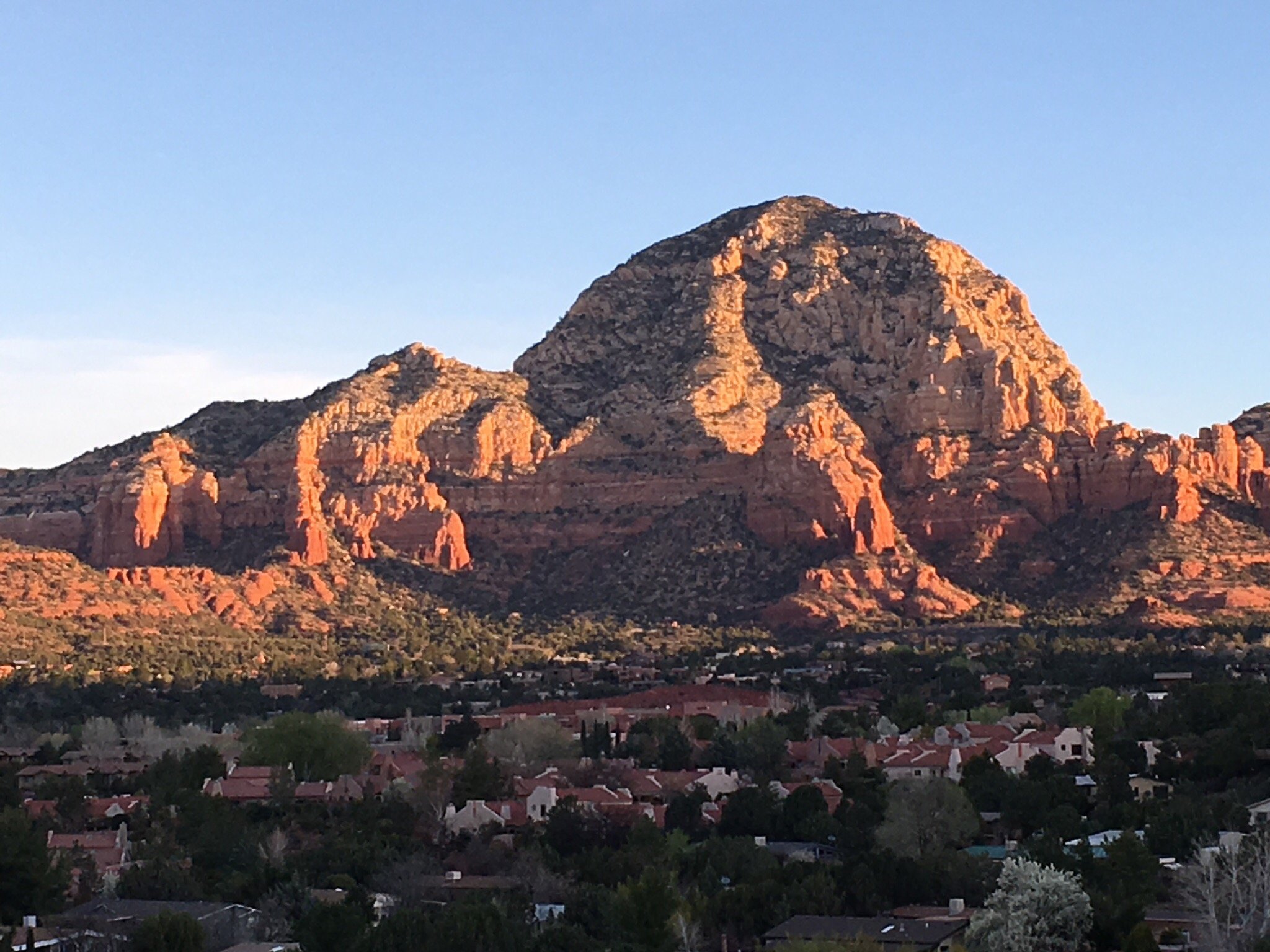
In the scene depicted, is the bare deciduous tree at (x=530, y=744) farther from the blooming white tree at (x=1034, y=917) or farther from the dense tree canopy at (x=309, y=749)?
the blooming white tree at (x=1034, y=917)

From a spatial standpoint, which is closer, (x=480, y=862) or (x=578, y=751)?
(x=480, y=862)

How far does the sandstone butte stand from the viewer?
4887 inches

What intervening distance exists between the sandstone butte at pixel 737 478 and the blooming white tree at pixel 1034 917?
75.8m

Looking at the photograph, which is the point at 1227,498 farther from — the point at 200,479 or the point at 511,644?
the point at 200,479

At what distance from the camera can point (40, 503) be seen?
5354 inches

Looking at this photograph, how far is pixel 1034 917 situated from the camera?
4134 centimetres

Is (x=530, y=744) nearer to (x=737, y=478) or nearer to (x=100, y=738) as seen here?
(x=100, y=738)

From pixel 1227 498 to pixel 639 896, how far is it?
90.4 m

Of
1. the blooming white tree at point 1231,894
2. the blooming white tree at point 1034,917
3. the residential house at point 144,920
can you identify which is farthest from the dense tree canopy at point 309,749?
the blooming white tree at point 1034,917

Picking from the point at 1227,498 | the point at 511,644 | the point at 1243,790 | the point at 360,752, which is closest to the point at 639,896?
the point at 1243,790

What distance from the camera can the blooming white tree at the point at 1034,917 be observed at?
41125 mm

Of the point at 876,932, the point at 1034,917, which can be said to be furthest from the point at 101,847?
the point at 1034,917

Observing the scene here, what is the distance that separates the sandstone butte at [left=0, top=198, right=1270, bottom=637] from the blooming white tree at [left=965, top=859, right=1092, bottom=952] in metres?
75.8

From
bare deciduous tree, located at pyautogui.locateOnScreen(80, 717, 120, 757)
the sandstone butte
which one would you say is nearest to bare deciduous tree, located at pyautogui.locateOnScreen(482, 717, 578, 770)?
bare deciduous tree, located at pyautogui.locateOnScreen(80, 717, 120, 757)
